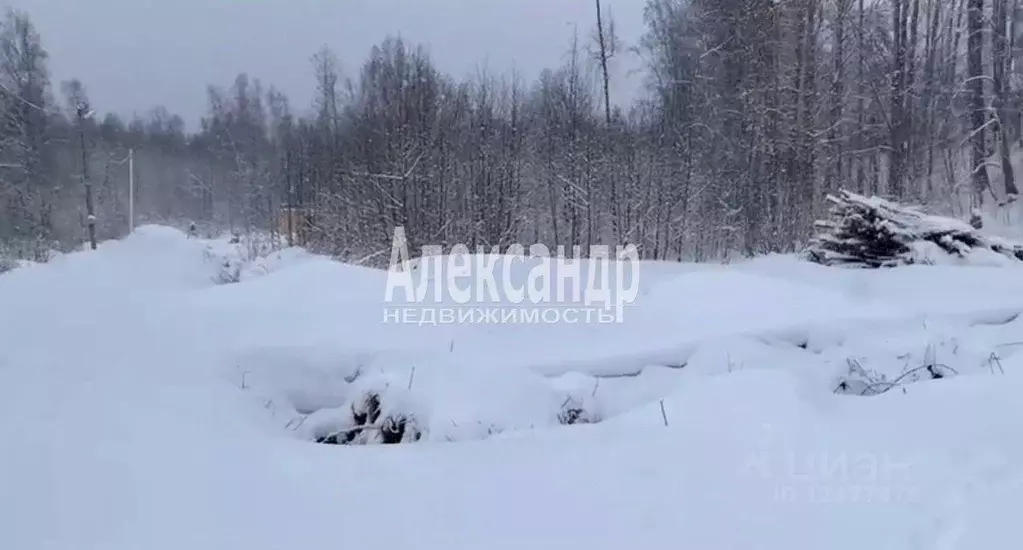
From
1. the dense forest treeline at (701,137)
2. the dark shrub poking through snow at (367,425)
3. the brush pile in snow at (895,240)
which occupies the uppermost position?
the dense forest treeline at (701,137)

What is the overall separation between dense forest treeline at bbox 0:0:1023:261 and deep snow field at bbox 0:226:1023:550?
572 cm

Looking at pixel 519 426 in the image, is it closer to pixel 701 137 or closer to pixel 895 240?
pixel 895 240

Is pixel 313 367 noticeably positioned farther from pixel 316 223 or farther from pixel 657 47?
pixel 657 47

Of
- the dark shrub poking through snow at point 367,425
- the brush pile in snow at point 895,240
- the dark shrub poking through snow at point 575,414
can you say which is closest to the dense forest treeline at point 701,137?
the brush pile in snow at point 895,240

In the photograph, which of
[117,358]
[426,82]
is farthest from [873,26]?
[117,358]

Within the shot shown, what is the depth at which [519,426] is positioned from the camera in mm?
2521

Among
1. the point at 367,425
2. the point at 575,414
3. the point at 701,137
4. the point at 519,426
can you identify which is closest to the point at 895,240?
the point at 575,414

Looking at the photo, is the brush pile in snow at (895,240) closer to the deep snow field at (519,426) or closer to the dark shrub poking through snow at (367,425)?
the deep snow field at (519,426)

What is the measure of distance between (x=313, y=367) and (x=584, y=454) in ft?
4.82

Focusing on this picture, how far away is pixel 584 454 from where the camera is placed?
2.18m

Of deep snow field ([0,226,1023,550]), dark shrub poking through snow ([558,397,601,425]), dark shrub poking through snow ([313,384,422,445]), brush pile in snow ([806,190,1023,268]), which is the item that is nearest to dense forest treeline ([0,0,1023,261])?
brush pile in snow ([806,190,1023,268])

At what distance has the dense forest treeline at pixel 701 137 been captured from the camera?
31.3 ft

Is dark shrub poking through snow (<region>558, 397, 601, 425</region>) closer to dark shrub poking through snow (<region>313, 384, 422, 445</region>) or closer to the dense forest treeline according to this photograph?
dark shrub poking through snow (<region>313, 384, 422, 445</region>)

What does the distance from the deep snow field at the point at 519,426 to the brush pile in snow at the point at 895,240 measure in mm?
1502
